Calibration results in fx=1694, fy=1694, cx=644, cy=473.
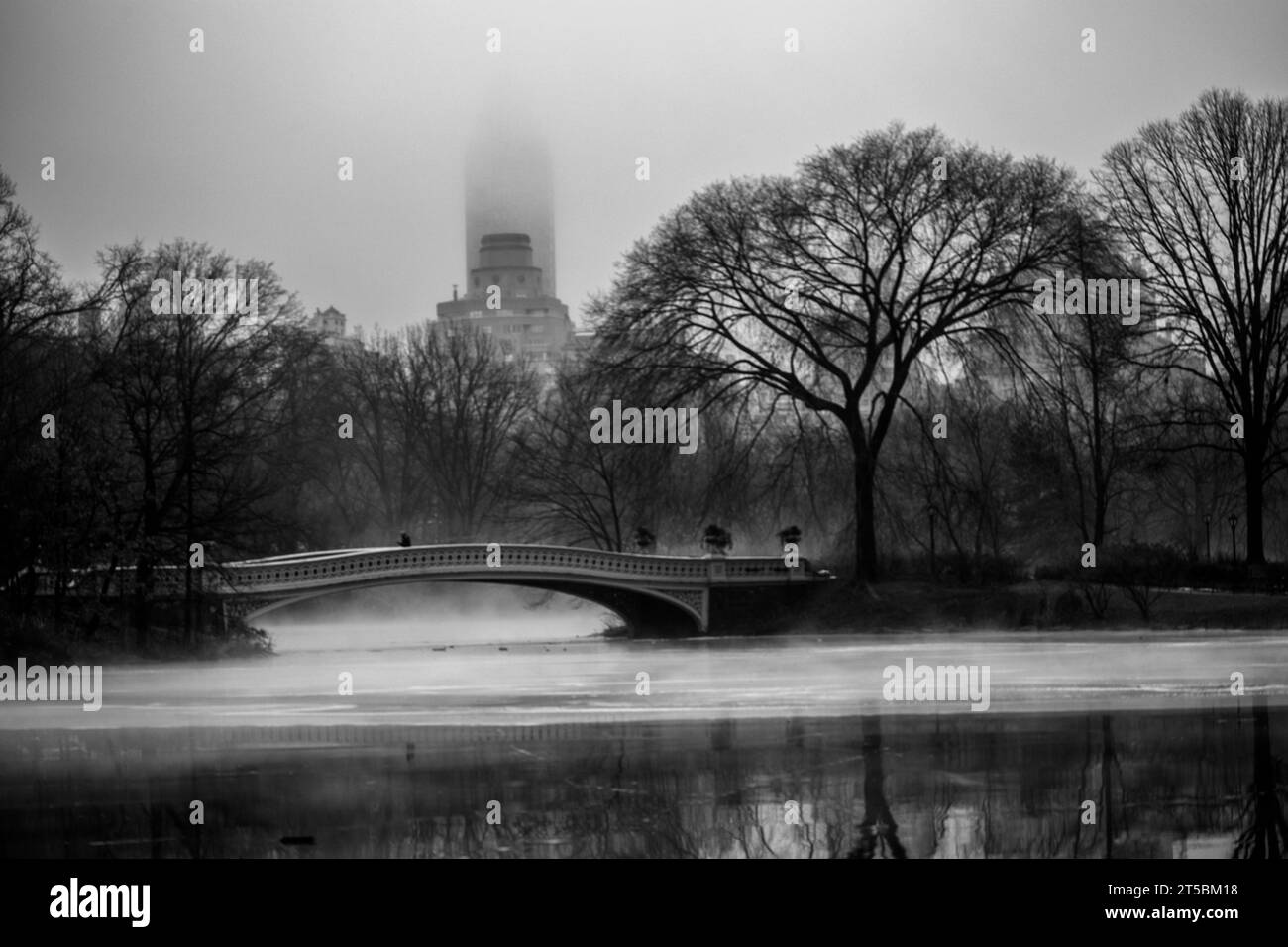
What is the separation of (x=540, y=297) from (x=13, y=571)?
202 ft

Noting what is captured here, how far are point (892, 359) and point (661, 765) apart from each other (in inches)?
1076

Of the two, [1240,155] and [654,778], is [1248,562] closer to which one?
[1240,155]

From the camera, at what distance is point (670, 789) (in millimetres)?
14656

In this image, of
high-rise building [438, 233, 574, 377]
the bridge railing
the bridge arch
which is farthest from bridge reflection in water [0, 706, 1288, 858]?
high-rise building [438, 233, 574, 377]

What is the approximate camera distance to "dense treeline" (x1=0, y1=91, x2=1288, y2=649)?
3400 cm

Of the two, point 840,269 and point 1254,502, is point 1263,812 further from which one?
point 840,269

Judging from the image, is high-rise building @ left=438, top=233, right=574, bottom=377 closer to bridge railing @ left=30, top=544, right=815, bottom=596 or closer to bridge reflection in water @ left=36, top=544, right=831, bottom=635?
bridge reflection in water @ left=36, top=544, right=831, bottom=635

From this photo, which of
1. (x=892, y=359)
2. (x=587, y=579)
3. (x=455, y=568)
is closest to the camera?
(x=455, y=568)

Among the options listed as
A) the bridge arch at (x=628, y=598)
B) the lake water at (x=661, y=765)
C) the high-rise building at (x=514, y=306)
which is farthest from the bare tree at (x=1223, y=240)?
the high-rise building at (x=514, y=306)

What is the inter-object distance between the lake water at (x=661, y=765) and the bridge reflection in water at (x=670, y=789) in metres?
0.04

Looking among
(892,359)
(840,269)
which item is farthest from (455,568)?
(892,359)

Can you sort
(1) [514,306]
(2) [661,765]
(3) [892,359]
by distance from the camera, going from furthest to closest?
(1) [514,306] → (3) [892,359] → (2) [661,765]

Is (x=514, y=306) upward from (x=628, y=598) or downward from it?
upward

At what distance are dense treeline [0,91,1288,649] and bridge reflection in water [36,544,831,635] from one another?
94cm
